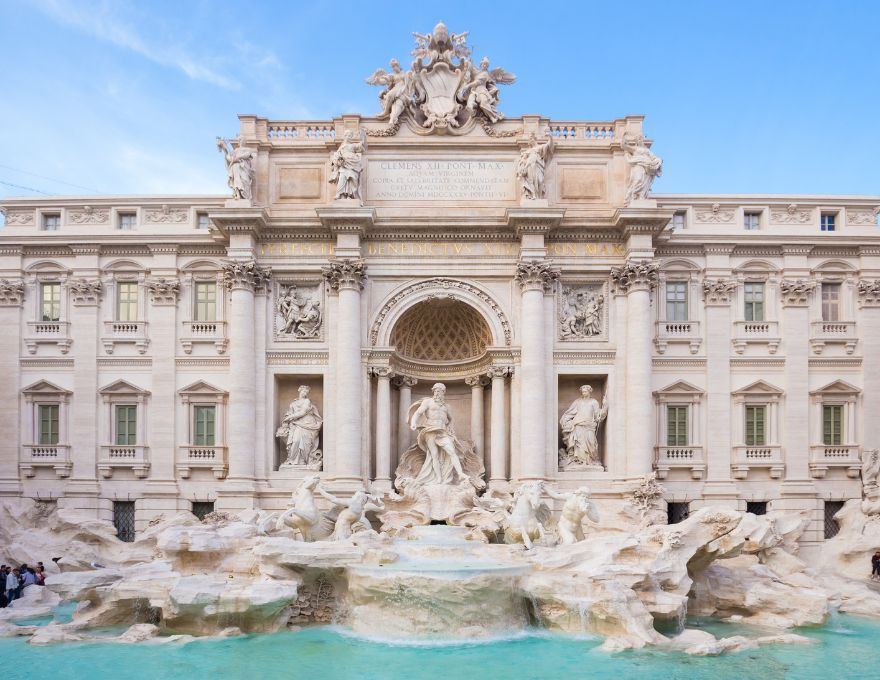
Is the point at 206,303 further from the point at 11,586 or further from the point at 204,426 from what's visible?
the point at 11,586

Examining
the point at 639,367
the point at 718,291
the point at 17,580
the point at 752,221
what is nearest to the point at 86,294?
the point at 17,580

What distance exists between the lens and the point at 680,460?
943 inches

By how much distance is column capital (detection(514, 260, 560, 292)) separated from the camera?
2323 centimetres

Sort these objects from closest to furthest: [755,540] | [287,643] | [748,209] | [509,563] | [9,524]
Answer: [287,643], [509,563], [755,540], [9,524], [748,209]

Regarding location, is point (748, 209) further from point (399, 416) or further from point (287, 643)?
point (287, 643)

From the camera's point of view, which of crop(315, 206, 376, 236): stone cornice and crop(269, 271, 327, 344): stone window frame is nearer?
crop(315, 206, 376, 236): stone cornice

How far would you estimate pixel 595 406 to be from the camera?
23.5 metres

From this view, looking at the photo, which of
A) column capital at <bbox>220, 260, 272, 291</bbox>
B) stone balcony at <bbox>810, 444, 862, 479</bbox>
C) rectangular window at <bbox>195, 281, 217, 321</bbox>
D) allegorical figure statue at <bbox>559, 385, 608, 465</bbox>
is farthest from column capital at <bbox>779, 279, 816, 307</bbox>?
rectangular window at <bbox>195, 281, 217, 321</bbox>

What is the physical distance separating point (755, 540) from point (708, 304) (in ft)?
27.1

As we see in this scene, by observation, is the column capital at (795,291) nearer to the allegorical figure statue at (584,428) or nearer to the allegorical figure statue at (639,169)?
the allegorical figure statue at (639,169)

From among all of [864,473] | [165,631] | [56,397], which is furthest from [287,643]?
[864,473]

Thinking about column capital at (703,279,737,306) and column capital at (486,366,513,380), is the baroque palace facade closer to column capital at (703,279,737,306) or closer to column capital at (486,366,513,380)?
column capital at (703,279,737,306)

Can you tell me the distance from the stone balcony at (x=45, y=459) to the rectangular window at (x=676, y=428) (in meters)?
19.3

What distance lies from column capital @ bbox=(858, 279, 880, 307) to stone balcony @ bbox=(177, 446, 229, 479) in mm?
21329
